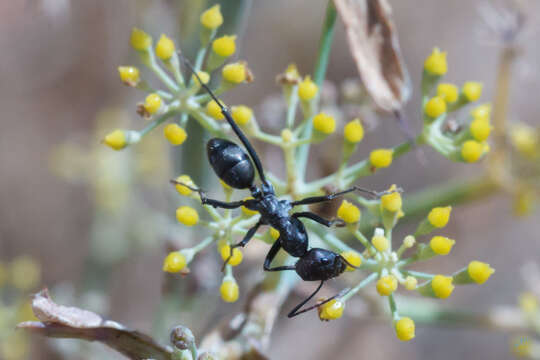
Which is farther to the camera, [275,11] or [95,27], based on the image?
[275,11]

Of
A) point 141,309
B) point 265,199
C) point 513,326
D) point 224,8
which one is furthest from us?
point 141,309

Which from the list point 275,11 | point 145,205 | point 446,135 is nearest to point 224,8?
point 446,135

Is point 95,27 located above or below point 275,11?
above

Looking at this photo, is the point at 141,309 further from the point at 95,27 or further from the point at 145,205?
the point at 95,27

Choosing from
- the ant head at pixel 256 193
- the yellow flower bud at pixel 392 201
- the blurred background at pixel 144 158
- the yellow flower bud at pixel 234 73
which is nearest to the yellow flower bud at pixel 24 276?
the blurred background at pixel 144 158

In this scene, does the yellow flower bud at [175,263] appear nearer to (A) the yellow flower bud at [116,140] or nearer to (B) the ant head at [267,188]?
(A) the yellow flower bud at [116,140]

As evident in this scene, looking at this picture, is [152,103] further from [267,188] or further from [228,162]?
[267,188]

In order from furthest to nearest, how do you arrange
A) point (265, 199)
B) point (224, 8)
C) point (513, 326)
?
point (513, 326)
point (265, 199)
point (224, 8)

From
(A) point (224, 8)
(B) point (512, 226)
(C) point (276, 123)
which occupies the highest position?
(A) point (224, 8)
